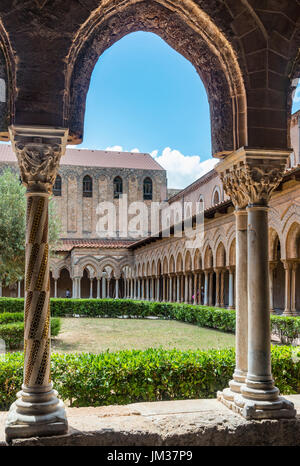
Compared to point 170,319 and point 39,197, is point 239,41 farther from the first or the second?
point 170,319

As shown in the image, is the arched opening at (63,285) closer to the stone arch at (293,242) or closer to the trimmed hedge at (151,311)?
the trimmed hedge at (151,311)

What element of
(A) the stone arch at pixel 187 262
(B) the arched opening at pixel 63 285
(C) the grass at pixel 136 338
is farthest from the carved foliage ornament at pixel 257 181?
(B) the arched opening at pixel 63 285

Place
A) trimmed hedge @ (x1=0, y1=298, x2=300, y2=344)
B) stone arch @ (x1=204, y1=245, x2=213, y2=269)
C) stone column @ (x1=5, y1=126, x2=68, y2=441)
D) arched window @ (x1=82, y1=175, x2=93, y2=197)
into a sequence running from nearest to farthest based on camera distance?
stone column @ (x1=5, y1=126, x2=68, y2=441) < trimmed hedge @ (x1=0, y1=298, x2=300, y2=344) < stone arch @ (x1=204, y1=245, x2=213, y2=269) < arched window @ (x1=82, y1=175, x2=93, y2=197)

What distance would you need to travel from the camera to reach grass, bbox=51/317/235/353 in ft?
41.3

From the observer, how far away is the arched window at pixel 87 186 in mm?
42219

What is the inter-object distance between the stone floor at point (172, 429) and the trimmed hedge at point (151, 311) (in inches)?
336

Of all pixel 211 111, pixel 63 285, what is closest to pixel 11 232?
pixel 211 111

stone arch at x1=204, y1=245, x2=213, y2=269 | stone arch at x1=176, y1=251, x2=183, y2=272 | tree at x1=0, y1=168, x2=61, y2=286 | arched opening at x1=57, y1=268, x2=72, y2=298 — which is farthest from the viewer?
arched opening at x1=57, y1=268, x2=72, y2=298

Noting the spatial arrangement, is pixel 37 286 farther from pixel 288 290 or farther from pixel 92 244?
pixel 92 244

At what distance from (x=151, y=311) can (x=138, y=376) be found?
61.4 feet

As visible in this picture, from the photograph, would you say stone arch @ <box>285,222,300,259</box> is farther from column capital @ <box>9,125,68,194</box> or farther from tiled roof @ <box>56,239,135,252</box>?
tiled roof @ <box>56,239,135,252</box>

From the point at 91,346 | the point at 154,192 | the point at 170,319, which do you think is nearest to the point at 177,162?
the point at 154,192

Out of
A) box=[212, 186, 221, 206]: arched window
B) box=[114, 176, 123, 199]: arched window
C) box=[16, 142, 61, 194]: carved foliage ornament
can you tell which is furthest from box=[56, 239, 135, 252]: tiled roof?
box=[16, 142, 61, 194]: carved foliage ornament

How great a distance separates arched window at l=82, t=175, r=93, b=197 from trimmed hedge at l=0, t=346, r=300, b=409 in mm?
36877
